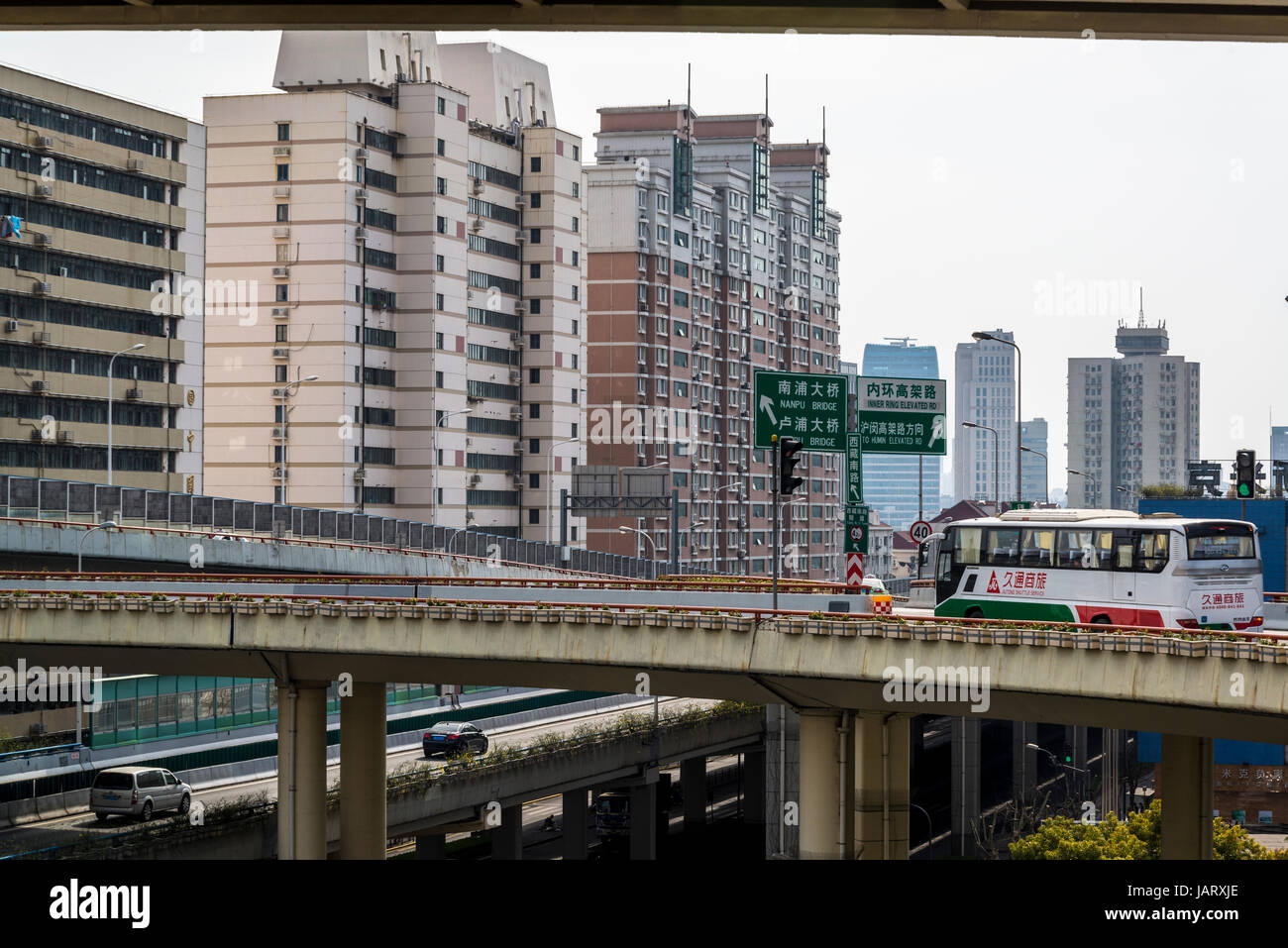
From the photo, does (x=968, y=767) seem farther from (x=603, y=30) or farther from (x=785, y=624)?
(x=603, y=30)

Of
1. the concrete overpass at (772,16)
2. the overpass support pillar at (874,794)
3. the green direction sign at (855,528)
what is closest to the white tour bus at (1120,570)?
the green direction sign at (855,528)

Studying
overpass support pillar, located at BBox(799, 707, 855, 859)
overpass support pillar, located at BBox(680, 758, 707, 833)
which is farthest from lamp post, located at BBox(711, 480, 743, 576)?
overpass support pillar, located at BBox(799, 707, 855, 859)

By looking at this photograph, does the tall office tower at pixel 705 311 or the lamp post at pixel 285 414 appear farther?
the tall office tower at pixel 705 311

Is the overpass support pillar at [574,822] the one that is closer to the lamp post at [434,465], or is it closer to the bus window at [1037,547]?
the bus window at [1037,547]

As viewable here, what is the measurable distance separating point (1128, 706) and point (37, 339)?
209 ft

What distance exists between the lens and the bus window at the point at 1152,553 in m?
32.6

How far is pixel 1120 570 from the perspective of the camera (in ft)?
109

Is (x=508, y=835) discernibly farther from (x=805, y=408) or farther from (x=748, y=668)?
(x=748, y=668)

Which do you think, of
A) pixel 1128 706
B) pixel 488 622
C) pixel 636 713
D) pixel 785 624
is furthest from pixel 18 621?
pixel 636 713

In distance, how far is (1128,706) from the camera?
97.7 ft

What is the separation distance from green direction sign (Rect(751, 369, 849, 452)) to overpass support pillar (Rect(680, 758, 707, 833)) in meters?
37.5

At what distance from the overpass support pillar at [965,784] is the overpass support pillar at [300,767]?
36226 mm
